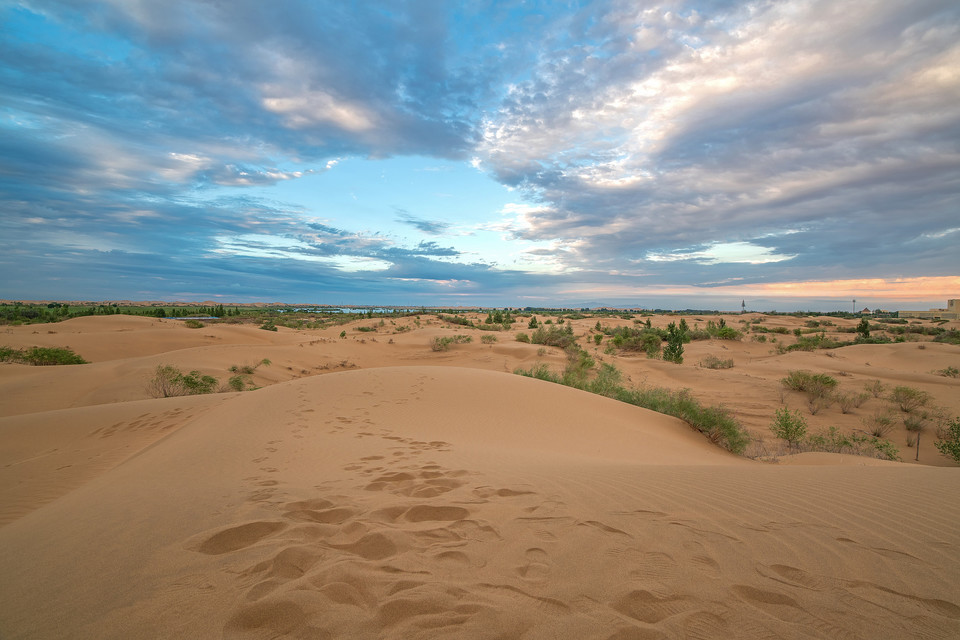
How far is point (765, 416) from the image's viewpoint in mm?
11125

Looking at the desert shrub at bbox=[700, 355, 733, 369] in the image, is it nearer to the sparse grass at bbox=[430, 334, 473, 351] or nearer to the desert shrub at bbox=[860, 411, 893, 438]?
the desert shrub at bbox=[860, 411, 893, 438]

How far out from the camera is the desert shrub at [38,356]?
1540 centimetres

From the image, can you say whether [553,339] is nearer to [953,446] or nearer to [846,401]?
[846,401]

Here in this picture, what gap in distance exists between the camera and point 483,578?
2.29 meters

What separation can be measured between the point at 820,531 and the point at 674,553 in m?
1.13

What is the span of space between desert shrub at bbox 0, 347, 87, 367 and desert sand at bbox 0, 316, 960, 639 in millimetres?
12576

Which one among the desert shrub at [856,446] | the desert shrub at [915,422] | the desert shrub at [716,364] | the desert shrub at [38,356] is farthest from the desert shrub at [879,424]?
the desert shrub at [38,356]

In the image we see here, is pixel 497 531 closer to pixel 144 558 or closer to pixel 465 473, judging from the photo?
pixel 465 473

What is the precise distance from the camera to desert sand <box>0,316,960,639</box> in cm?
195

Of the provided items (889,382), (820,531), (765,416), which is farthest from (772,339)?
(820,531)

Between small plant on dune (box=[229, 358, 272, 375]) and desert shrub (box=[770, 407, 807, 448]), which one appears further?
small plant on dune (box=[229, 358, 272, 375])

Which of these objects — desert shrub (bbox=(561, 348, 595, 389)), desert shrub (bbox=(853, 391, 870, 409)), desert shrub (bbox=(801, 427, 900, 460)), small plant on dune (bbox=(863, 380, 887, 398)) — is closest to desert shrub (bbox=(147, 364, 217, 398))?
desert shrub (bbox=(561, 348, 595, 389))

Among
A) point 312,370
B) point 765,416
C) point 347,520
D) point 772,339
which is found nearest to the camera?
point 347,520

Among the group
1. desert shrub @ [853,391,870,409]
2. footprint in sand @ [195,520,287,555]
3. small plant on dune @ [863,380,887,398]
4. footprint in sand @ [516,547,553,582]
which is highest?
footprint in sand @ [516,547,553,582]
